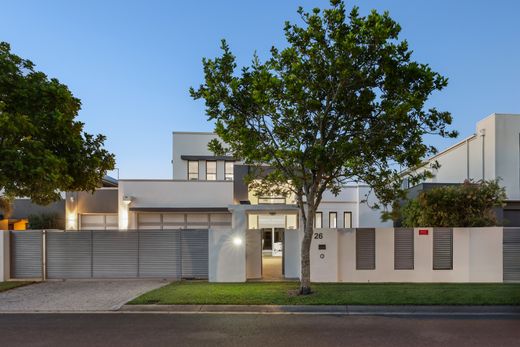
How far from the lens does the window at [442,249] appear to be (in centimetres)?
1327

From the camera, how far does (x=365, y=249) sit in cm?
1341

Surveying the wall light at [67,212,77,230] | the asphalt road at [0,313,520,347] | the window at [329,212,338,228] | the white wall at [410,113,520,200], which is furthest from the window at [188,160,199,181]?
the asphalt road at [0,313,520,347]

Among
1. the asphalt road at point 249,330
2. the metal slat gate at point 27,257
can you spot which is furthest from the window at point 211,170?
the asphalt road at point 249,330

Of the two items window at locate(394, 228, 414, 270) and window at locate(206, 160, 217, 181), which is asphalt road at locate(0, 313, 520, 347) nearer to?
window at locate(394, 228, 414, 270)

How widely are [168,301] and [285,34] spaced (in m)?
7.72

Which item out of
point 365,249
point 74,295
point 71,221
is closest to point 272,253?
point 365,249

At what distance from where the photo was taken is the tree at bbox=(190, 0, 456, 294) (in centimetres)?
977

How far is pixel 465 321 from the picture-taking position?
8.34 metres

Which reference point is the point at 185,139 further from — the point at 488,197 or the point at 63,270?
the point at 488,197

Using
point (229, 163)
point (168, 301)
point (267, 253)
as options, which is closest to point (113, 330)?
point (168, 301)

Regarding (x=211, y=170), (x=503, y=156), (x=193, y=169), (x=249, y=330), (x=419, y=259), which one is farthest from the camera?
(x=211, y=170)

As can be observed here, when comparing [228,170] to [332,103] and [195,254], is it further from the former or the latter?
[332,103]

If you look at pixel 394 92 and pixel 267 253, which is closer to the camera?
pixel 394 92

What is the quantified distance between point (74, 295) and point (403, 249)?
10.8 meters
